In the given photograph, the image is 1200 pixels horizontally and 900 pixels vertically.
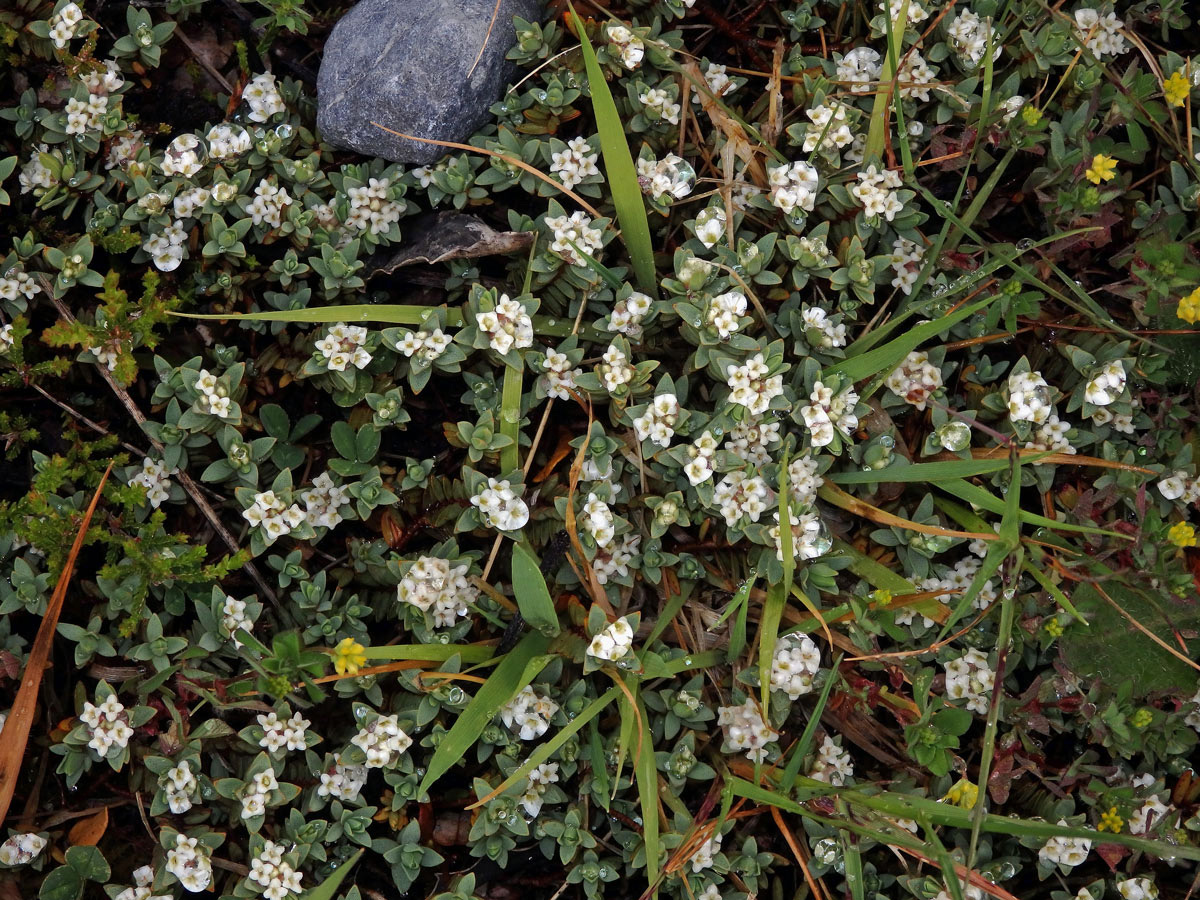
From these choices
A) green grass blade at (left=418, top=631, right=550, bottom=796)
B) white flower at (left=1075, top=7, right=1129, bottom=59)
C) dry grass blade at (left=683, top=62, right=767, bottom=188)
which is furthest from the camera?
white flower at (left=1075, top=7, right=1129, bottom=59)

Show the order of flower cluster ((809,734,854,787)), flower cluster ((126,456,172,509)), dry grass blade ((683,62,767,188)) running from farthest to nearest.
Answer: dry grass blade ((683,62,767,188)), flower cluster ((126,456,172,509)), flower cluster ((809,734,854,787))

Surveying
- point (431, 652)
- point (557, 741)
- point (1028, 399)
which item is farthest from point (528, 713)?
point (1028, 399)

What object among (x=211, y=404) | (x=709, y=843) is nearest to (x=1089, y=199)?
(x=709, y=843)

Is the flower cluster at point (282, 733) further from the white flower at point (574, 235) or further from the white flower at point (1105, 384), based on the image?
the white flower at point (1105, 384)

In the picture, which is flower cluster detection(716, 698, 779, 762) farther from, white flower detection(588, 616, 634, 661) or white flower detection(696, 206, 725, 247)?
white flower detection(696, 206, 725, 247)

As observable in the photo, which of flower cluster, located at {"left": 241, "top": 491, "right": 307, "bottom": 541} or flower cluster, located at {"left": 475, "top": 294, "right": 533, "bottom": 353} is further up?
flower cluster, located at {"left": 475, "top": 294, "right": 533, "bottom": 353}

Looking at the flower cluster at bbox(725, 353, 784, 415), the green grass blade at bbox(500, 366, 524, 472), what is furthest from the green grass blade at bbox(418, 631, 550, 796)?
the flower cluster at bbox(725, 353, 784, 415)

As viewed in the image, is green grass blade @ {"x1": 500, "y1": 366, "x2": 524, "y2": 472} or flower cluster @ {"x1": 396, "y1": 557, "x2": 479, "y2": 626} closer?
flower cluster @ {"x1": 396, "y1": 557, "x2": 479, "y2": 626}

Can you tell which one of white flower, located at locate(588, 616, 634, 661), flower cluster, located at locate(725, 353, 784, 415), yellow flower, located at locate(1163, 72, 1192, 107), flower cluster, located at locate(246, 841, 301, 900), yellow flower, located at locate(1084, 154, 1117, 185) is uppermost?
yellow flower, located at locate(1163, 72, 1192, 107)

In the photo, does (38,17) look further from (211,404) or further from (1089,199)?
(1089,199)

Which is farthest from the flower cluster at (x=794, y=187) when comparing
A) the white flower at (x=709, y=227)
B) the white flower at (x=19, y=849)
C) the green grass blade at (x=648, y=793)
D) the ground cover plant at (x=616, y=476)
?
the white flower at (x=19, y=849)
